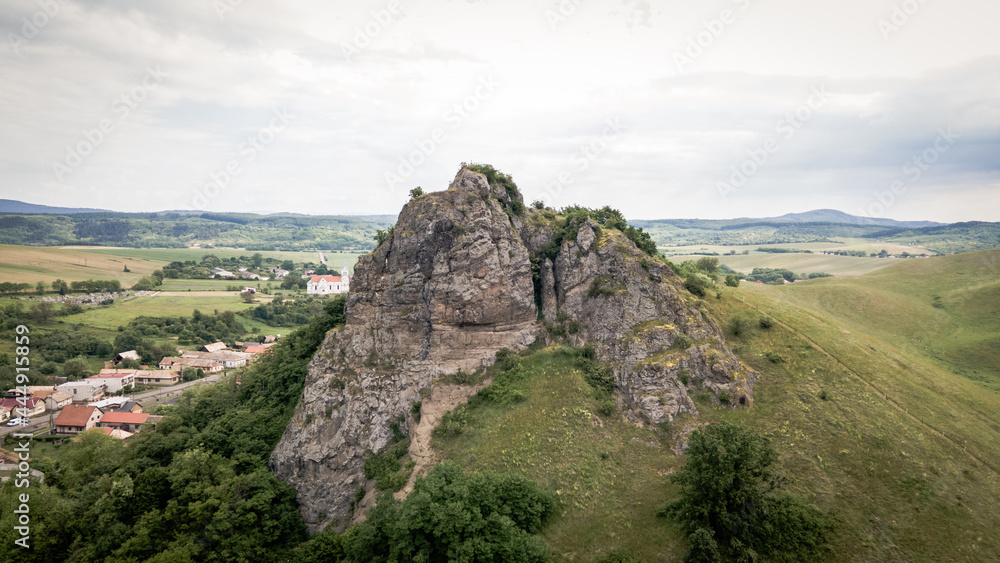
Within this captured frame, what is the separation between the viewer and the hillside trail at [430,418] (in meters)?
34.6

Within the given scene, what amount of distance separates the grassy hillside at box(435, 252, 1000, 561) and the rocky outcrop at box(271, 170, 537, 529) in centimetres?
537

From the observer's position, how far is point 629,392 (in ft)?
119

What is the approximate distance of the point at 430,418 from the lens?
3750 centimetres

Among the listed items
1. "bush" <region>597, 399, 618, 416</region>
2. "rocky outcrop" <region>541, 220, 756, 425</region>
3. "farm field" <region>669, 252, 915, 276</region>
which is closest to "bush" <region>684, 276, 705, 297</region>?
"rocky outcrop" <region>541, 220, 756, 425</region>

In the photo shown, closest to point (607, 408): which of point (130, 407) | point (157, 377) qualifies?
point (130, 407)

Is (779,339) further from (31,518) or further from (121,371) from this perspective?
(121,371)

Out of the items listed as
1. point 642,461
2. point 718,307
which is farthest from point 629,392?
point 718,307

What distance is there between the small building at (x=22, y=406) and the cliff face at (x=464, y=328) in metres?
61.2

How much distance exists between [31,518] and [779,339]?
63.2m

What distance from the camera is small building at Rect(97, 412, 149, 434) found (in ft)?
214

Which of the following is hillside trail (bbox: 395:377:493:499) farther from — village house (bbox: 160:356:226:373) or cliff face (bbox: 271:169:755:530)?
village house (bbox: 160:356:226:373)

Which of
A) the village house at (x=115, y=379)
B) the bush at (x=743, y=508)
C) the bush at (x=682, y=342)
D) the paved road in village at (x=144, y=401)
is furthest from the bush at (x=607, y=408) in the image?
the village house at (x=115, y=379)

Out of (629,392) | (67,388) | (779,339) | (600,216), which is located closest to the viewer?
(629,392)

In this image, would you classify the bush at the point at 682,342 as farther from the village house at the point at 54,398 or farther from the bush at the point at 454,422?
the village house at the point at 54,398
